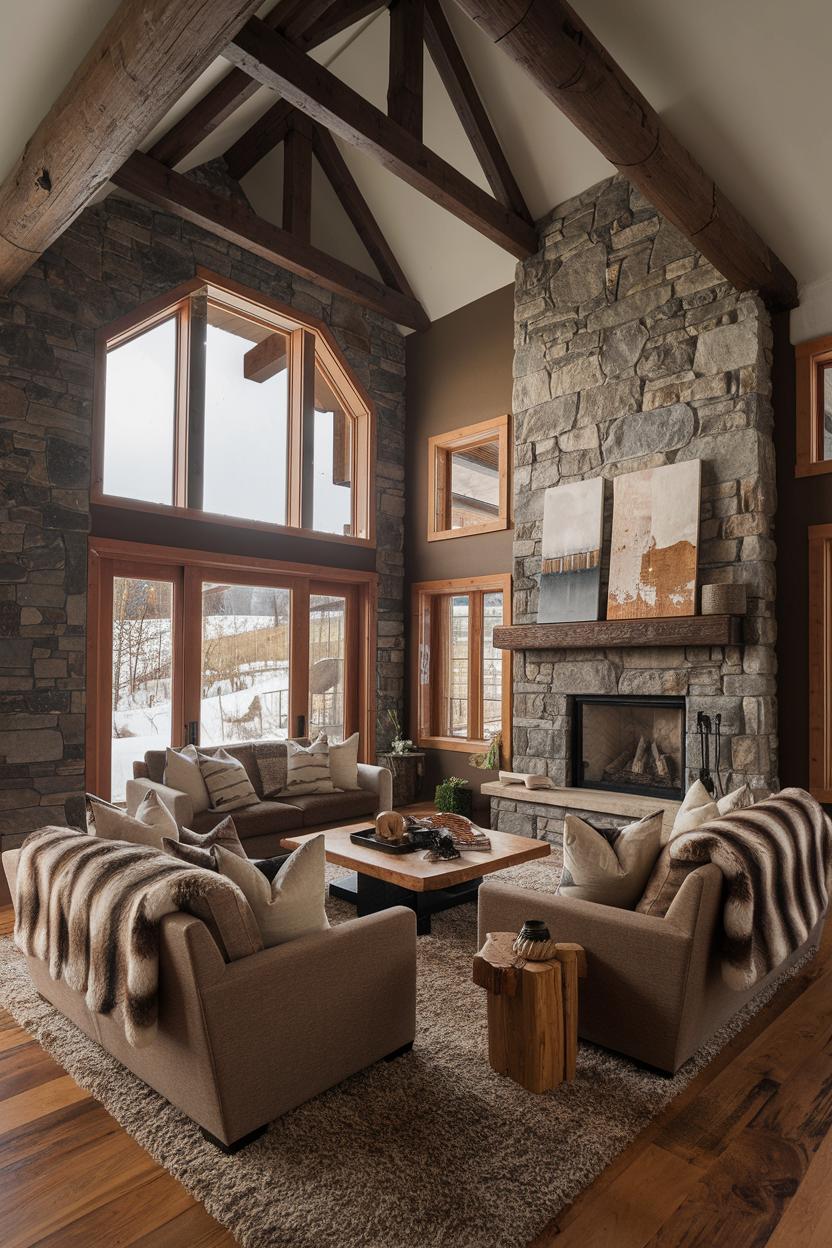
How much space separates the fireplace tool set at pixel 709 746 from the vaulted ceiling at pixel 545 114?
123 inches

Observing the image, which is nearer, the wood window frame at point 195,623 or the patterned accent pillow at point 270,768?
the patterned accent pillow at point 270,768

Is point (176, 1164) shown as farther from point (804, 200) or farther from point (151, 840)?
point (804, 200)

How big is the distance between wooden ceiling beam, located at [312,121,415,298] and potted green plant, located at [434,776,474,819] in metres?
4.80

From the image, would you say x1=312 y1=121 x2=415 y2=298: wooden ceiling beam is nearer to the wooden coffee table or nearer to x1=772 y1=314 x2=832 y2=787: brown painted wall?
x1=772 y1=314 x2=832 y2=787: brown painted wall

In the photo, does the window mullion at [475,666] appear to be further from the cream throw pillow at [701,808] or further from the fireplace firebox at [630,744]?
the cream throw pillow at [701,808]

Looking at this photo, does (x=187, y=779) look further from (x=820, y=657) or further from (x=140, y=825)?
(x=820, y=657)

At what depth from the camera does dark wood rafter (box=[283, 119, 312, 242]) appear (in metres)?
6.48

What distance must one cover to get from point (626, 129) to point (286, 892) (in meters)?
A: 4.02

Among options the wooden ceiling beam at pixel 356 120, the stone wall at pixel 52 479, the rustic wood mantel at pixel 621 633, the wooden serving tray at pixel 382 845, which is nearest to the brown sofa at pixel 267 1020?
the wooden serving tray at pixel 382 845

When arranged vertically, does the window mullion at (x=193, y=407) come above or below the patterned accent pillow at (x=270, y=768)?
above

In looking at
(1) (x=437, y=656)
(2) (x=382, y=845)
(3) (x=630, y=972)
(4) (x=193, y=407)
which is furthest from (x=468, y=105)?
(3) (x=630, y=972)

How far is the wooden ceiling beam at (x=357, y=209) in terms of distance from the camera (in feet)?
22.7

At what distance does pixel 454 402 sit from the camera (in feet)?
24.4

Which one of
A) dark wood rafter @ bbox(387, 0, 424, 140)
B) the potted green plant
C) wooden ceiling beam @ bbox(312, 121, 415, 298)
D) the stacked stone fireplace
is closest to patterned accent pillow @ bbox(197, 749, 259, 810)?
the potted green plant
